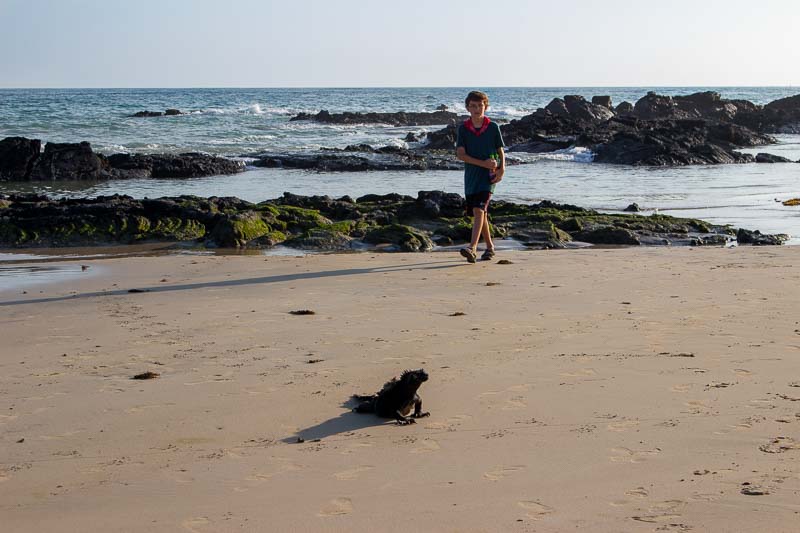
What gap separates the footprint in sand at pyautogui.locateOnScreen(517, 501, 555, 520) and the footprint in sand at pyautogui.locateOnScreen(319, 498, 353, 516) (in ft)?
2.04

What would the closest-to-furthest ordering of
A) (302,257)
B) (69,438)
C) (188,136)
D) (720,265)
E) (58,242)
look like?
1. (69,438)
2. (720,265)
3. (302,257)
4. (58,242)
5. (188,136)

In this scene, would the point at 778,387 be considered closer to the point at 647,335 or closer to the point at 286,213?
the point at 647,335

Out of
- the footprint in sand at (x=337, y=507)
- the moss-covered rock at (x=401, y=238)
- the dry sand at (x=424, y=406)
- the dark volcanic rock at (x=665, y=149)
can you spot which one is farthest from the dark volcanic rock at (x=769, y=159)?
the footprint in sand at (x=337, y=507)

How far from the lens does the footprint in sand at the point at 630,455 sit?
3.62 meters

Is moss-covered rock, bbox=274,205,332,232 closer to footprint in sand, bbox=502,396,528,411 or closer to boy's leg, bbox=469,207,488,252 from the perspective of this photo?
boy's leg, bbox=469,207,488,252

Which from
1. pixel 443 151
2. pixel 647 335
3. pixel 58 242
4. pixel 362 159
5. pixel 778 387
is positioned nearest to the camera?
pixel 778 387

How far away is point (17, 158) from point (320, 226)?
12.7 meters

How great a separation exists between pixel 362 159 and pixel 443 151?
6.06 meters

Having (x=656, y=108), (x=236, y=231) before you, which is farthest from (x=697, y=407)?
(x=656, y=108)

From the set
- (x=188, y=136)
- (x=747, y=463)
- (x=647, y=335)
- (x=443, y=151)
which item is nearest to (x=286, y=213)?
(x=647, y=335)

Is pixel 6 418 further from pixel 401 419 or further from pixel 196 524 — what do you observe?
pixel 401 419

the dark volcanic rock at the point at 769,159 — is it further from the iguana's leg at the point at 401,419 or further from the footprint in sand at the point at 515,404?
the iguana's leg at the point at 401,419

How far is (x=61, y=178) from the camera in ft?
70.8

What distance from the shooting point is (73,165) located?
21719 mm
